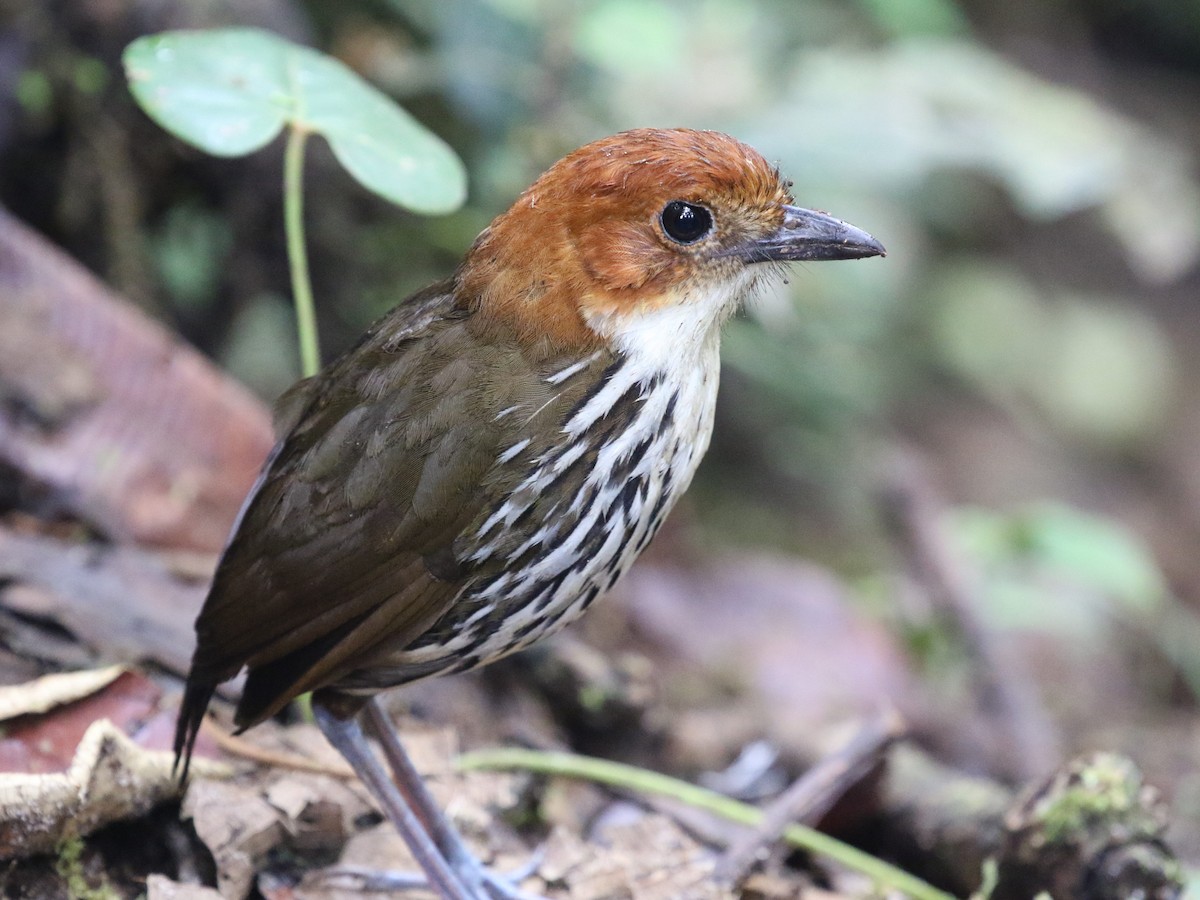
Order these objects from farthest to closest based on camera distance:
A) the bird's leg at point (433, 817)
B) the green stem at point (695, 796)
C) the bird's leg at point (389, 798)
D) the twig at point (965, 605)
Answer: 1. the twig at point (965, 605)
2. the green stem at point (695, 796)
3. the bird's leg at point (433, 817)
4. the bird's leg at point (389, 798)

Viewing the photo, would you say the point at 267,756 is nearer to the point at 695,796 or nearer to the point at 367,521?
the point at 367,521

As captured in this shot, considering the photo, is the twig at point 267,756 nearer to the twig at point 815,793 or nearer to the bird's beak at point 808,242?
the twig at point 815,793

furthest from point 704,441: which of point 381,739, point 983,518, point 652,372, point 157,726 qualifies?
point 983,518

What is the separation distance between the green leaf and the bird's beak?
903mm

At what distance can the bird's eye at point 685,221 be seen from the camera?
2535 mm

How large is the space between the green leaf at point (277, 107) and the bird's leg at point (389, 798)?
1186 mm

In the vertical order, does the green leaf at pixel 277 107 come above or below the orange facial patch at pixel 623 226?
above

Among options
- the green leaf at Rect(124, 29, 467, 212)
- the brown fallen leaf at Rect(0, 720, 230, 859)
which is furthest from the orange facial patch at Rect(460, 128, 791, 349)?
the brown fallen leaf at Rect(0, 720, 230, 859)

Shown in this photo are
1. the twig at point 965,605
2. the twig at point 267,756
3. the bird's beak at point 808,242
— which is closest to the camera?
the bird's beak at point 808,242

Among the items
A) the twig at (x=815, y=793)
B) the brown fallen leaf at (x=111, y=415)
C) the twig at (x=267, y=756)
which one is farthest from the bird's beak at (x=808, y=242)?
the brown fallen leaf at (x=111, y=415)

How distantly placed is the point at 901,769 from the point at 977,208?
5.24 metres

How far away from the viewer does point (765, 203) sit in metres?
2.60

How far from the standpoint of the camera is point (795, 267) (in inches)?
178

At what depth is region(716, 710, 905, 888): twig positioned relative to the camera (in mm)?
3010
